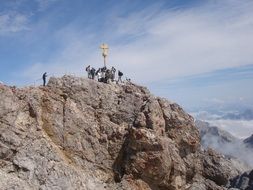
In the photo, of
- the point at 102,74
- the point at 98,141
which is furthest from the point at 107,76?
the point at 98,141

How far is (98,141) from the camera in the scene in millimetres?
61125

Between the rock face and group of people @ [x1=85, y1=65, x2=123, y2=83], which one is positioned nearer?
the rock face

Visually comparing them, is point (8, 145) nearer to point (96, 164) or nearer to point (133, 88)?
point (96, 164)

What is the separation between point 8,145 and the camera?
177 feet

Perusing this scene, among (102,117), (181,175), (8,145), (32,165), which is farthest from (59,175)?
(181,175)

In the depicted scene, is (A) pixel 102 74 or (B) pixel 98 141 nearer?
(B) pixel 98 141

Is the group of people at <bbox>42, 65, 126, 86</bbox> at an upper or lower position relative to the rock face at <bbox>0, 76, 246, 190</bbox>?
upper

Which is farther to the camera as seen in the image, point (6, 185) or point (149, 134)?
point (149, 134)

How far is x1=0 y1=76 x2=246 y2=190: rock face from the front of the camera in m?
54.2

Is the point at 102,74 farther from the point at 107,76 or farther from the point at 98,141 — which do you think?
→ the point at 98,141

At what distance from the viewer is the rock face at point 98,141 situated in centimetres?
5422

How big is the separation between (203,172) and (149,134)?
1207 centimetres

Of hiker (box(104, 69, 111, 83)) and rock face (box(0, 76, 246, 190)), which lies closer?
rock face (box(0, 76, 246, 190))

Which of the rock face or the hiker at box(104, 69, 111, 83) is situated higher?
the hiker at box(104, 69, 111, 83)
